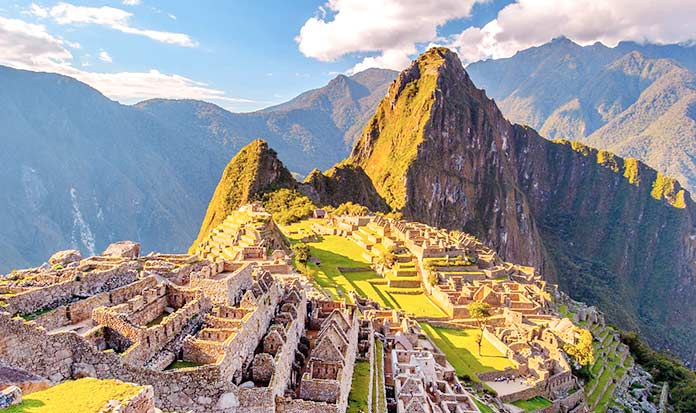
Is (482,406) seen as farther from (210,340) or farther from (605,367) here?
(605,367)

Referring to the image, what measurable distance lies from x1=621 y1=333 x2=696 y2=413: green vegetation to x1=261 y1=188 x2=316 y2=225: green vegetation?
153 feet

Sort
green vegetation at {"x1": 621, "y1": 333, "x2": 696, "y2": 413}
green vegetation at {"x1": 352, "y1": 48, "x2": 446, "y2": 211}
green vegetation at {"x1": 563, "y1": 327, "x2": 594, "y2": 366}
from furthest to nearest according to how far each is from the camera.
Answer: green vegetation at {"x1": 352, "y1": 48, "x2": 446, "y2": 211}
green vegetation at {"x1": 621, "y1": 333, "x2": 696, "y2": 413}
green vegetation at {"x1": 563, "y1": 327, "x2": 594, "y2": 366}

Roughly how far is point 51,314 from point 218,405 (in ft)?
16.3

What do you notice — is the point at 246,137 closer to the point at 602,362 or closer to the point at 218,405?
the point at 602,362

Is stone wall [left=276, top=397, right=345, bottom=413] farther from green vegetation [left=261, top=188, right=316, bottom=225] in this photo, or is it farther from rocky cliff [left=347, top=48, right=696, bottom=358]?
rocky cliff [left=347, top=48, right=696, bottom=358]

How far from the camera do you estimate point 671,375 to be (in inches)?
1918

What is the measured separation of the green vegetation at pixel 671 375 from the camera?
42.9m

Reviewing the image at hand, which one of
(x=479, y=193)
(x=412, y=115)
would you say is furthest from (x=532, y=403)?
(x=479, y=193)

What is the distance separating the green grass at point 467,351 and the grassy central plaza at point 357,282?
8.21 feet

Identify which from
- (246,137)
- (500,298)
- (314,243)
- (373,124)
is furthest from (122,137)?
(500,298)

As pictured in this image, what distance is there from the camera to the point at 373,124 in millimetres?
181625

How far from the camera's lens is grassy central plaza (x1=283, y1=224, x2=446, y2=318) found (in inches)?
1517

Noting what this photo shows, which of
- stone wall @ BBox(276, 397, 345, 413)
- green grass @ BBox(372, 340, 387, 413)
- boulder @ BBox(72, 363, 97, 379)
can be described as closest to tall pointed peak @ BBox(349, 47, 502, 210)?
green grass @ BBox(372, 340, 387, 413)

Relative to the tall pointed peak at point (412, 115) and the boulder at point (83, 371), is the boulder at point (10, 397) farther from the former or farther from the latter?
the tall pointed peak at point (412, 115)
